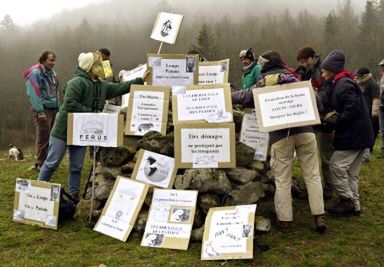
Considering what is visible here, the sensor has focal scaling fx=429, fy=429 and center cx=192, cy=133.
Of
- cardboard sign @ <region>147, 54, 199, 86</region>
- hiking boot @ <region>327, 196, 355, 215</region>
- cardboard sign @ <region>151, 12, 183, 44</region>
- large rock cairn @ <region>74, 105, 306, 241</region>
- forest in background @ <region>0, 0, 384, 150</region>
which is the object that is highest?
forest in background @ <region>0, 0, 384, 150</region>

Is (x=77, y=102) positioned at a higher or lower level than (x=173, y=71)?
lower

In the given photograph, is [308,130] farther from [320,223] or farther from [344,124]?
[320,223]

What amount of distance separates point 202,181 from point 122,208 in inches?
49.2

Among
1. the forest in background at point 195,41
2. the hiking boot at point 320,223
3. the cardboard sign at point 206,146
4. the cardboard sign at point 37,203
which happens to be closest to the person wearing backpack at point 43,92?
the cardboard sign at point 37,203

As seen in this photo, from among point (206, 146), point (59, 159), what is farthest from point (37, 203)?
point (206, 146)

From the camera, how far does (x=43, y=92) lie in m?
8.94

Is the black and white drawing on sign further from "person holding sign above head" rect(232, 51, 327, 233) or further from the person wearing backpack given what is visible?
the person wearing backpack

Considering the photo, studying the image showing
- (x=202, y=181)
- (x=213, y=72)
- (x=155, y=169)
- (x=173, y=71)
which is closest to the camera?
(x=202, y=181)

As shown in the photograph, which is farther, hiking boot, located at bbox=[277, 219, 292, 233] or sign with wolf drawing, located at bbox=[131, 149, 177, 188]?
sign with wolf drawing, located at bbox=[131, 149, 177, 188]

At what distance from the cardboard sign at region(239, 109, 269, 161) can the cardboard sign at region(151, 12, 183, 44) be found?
207 cm

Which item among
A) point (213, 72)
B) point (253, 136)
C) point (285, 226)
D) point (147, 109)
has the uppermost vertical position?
point (213, 72)

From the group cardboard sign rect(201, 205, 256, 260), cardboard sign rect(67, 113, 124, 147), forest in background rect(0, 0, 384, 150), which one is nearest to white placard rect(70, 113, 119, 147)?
cardboard sign rect(67, 113, 124, 147)

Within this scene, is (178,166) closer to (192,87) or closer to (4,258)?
(192,87)

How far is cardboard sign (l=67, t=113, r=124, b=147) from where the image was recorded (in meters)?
6.47
